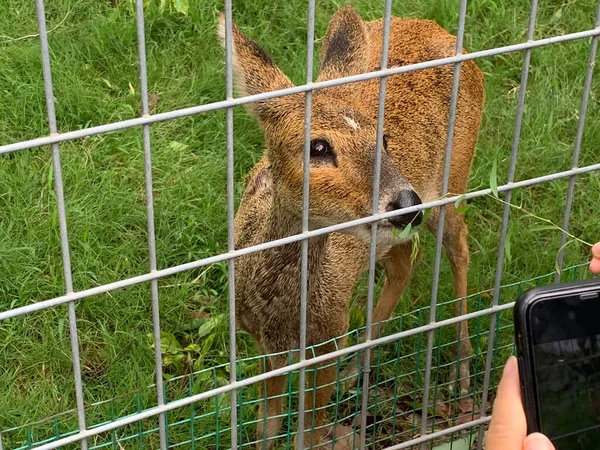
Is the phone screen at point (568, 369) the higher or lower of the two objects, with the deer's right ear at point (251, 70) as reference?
lower

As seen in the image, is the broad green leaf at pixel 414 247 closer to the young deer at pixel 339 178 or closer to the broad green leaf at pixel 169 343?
the young deer at pixel 339 178

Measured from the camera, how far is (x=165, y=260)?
14.8 feet

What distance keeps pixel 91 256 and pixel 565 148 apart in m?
2.35

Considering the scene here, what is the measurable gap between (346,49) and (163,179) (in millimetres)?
1290

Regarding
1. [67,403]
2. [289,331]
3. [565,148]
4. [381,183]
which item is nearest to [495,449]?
[381,183]

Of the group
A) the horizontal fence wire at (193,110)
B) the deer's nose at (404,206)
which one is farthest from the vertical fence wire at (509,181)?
the deer's nose at (404,206)

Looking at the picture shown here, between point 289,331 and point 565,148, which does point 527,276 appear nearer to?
point 565,148

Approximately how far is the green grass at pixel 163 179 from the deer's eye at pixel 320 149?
2.50 ft

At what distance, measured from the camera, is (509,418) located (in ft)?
6.98

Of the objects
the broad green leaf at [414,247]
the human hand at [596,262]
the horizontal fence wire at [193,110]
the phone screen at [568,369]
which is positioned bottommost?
the broad green leaf at [414,247]

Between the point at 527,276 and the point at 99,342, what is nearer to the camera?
the point at 99,342

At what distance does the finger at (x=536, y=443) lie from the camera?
196 cm

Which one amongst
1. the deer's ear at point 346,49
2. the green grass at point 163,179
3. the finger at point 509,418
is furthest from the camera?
the green grass at point 163,179

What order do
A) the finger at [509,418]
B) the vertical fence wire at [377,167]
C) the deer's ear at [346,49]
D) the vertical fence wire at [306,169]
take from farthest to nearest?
the deer's ear at [346,49] < the vertical fence wire at [377,167] < the vertical fence wire at [306,169] < the finger at [509,418]
